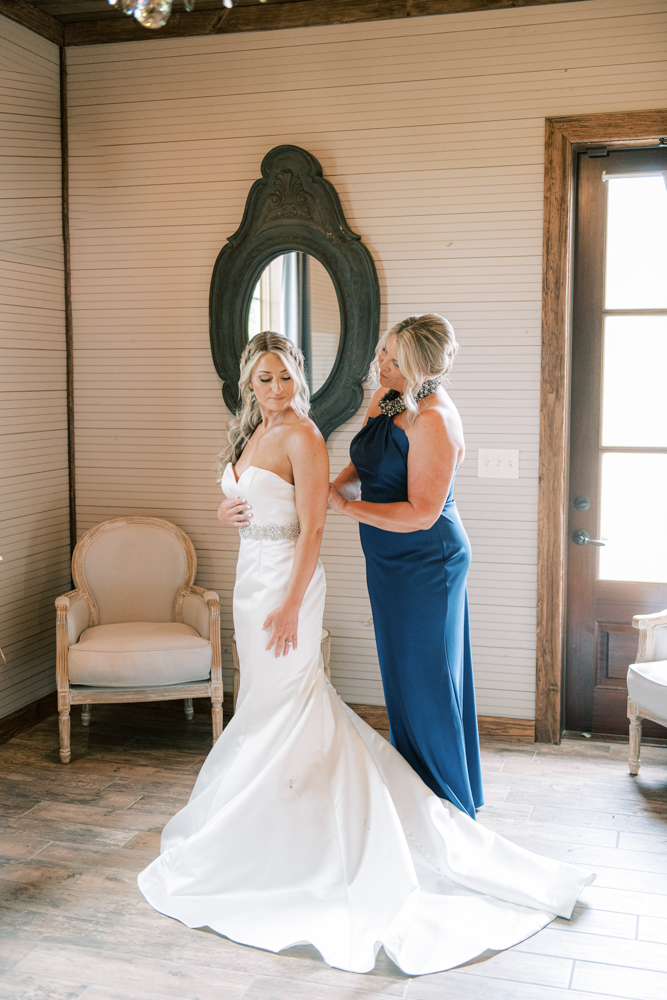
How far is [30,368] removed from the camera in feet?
12.8

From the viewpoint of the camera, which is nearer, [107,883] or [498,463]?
[107,883]

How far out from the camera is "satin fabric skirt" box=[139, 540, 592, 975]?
2.29m

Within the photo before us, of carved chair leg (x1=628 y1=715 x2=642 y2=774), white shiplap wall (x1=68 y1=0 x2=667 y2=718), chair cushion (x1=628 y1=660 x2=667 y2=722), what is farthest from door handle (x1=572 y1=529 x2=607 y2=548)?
carved chair leg (x1=628 y1=715 x2=642 y2=774)

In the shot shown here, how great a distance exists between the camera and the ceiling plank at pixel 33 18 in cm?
363

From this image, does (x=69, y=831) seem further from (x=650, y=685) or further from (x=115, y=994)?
(x=650, y=685)

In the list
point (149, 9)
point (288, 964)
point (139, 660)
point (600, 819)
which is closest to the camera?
point (149, 9)

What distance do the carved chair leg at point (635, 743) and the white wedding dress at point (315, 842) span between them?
3.16 feet

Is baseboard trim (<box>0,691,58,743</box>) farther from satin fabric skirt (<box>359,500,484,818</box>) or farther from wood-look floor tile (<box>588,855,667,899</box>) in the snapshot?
wood-look floor tile (<box>588,855,667,899</box>)

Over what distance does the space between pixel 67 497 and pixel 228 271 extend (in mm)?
1349

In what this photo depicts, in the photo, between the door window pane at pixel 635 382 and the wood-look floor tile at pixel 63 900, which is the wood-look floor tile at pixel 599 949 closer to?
the wood-look floor tile at pixel 63 900

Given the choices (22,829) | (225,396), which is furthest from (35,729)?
(225,396)

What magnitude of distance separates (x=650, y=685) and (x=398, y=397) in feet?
4.89

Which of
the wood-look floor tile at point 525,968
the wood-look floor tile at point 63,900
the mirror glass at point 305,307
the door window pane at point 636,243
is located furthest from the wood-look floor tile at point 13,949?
the door window pane at point 636,243

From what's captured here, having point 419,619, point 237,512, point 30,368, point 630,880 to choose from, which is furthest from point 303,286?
point 630,880
